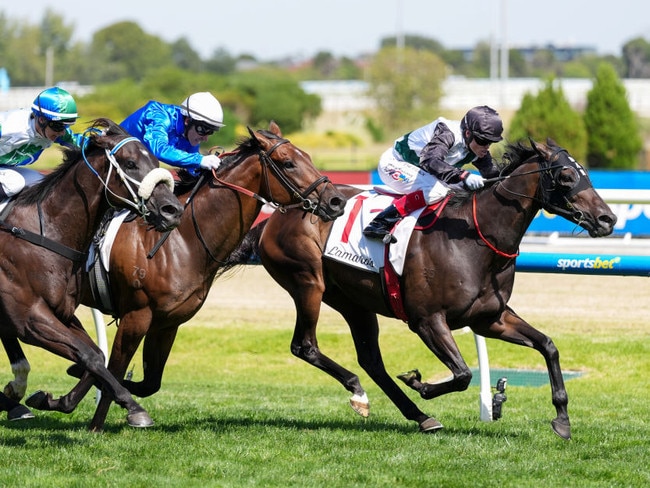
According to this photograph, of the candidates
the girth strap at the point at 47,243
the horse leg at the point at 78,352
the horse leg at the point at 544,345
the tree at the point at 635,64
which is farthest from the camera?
the tree at the point at 635,64

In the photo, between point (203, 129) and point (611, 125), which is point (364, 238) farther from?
point (611, 125)

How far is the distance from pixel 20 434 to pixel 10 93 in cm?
6087

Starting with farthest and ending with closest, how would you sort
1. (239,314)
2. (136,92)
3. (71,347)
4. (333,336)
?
(136,92)
(239,314)
(333,336)
(71,347)

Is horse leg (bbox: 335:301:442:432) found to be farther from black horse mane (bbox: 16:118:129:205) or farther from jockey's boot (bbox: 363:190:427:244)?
black horse mane (bbox: 16:118:129:205)

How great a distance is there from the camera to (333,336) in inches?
425

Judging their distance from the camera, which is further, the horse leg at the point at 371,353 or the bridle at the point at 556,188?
the horse leg at the point at 371,353

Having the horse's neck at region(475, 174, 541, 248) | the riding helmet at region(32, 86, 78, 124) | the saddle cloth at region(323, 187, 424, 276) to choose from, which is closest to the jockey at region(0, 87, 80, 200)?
the riding helmet at region(32, 86, 78, 124)

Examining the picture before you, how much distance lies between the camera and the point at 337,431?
21.9 feet

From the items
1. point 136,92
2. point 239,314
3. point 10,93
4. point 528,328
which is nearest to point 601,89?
point 239,314

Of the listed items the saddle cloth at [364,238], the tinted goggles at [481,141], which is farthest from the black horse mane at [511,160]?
the saddle cloth at [364,238]

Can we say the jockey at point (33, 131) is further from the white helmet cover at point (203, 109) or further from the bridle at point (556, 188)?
the bridle at point (556, 188)

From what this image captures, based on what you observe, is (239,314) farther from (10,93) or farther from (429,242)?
(10,93)

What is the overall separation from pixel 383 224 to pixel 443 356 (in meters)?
0.96

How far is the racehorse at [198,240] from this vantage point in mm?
6328
